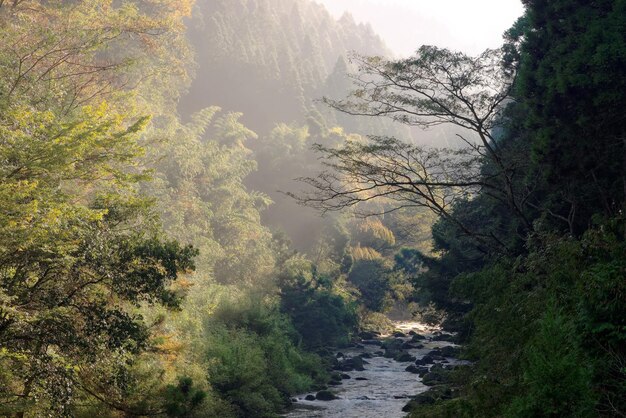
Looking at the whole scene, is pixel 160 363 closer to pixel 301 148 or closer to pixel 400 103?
pixel 400 103

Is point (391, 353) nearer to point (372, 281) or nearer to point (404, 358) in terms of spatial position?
point (404, 358)

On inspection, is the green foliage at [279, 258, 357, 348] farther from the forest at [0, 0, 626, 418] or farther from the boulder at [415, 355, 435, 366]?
the boulder at [415, 355, 435, 366]

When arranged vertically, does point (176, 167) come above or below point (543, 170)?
above

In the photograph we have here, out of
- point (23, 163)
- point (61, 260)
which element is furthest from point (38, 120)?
point (61, 260)

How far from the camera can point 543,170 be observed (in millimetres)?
13438

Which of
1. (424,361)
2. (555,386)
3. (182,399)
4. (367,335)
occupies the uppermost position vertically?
(555,386)

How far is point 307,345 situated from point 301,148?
2891 centimetres

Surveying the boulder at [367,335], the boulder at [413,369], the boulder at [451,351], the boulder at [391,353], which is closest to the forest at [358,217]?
the boulder at [413,369]

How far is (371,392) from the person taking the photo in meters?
28.3

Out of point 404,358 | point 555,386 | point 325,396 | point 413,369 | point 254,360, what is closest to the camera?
point 555,386

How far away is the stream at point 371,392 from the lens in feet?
78.9

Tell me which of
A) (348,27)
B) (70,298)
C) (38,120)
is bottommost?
(70,298)

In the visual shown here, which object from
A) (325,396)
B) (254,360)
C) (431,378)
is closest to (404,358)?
(431,378)

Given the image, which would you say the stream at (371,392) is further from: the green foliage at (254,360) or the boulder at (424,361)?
the green foliage at (254,360)
